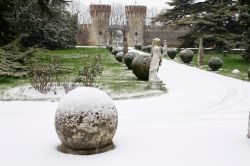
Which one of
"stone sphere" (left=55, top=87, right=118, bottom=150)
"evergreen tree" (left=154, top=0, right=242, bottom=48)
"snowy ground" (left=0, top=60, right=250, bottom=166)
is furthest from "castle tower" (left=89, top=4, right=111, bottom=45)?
"stone sphere" (left=55, top=87, right=118, bottom=150)

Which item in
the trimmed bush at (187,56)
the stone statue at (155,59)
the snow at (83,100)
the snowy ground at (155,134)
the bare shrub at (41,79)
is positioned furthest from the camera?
the trimmed bush at (187,56)

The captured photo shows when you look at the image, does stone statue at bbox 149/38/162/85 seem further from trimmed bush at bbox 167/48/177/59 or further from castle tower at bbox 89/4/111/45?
castle tower at bbox 89/4/111/45

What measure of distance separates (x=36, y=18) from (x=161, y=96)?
21461 millimetres

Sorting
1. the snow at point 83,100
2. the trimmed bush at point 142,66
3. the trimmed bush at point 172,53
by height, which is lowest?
the trimmed bush at point 172,53

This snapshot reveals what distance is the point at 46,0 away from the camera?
19.2 m

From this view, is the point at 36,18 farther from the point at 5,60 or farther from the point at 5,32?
the point at 5,60

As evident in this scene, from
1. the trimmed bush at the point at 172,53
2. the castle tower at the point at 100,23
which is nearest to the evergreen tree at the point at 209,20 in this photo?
the trimmed bush at the point at 172,53

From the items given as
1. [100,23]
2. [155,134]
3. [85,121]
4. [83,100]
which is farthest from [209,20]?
[85,121]

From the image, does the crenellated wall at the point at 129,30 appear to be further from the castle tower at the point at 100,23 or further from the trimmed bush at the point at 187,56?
the trimmed bush at the point at 187,56

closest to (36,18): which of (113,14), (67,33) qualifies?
(67,33)

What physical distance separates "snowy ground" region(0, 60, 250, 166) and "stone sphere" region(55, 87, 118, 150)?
24 centimetres

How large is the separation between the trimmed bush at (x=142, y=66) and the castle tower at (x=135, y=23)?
4356cm

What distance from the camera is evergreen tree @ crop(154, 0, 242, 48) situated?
116ft

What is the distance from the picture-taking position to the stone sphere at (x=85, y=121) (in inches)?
237
